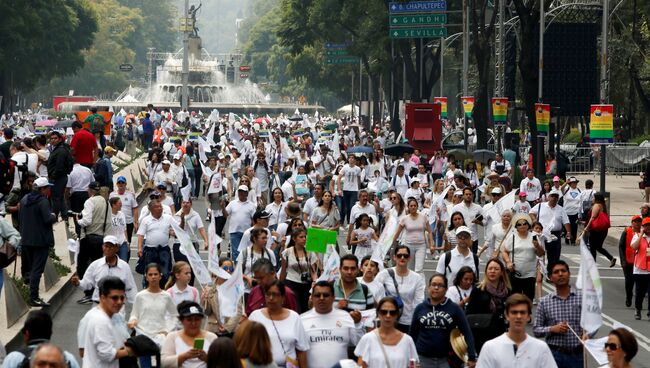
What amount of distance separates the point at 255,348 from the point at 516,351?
67.5 inches

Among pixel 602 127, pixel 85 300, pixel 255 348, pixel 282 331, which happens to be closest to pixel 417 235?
pixel 85 300

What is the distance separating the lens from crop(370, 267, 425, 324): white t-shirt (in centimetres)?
1313

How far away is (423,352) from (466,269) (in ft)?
5.31

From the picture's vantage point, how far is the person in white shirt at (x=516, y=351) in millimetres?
9969

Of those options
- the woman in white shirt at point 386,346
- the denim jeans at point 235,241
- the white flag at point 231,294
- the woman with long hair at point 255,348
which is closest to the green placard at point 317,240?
the white flag at point 231,294

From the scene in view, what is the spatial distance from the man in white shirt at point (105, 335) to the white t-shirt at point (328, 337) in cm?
127

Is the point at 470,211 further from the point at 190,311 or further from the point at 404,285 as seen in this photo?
the point at 190,311

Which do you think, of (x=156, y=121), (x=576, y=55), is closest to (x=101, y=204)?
(x=576, y=55)

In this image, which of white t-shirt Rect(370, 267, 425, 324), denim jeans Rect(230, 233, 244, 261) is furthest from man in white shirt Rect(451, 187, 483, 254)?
white t-shirt Rect(370, 267, 425, 324)

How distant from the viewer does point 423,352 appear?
37.6 ft

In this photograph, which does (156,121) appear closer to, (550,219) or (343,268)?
(550,219)

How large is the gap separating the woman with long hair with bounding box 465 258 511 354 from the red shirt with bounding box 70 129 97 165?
1563 centimetres

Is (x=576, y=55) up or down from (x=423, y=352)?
up

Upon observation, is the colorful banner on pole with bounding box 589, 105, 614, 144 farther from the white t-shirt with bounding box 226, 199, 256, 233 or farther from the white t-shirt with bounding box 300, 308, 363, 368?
the white t-shirt with bounding box 300, 308, 363, 368
